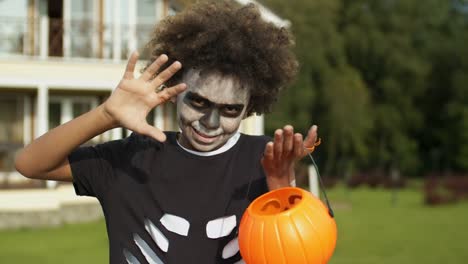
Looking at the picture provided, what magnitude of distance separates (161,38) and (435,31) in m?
42.6

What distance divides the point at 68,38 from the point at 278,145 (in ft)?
57.8

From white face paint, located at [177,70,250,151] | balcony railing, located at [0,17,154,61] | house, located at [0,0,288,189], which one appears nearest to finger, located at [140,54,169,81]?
white face paint, located at [177,70,250,151]

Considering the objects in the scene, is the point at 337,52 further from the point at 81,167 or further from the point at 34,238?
the point at 81,167

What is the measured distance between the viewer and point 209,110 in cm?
291

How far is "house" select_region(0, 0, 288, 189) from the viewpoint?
59.1 ft

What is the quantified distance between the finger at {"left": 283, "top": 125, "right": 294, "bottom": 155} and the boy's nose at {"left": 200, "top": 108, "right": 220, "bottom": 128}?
0.33 meters

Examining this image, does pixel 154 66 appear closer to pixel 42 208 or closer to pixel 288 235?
pixel 288 235

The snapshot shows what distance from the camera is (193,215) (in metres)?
2.85

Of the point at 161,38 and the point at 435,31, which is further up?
the point at 161,38

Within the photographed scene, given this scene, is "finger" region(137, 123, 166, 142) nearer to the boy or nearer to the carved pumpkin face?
the boy

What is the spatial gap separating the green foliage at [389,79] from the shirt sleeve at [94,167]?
34863 millimetres

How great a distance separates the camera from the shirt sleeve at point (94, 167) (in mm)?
2877

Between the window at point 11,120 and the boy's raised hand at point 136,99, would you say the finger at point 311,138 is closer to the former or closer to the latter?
the boy's raised hand at point 136,99

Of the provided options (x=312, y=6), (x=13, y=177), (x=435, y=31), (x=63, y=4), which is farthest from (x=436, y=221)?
(x=435, y=31)
